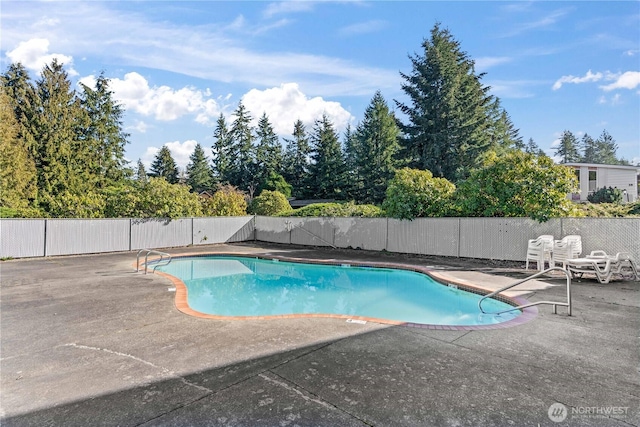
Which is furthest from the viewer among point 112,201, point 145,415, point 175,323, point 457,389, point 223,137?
point 223,137

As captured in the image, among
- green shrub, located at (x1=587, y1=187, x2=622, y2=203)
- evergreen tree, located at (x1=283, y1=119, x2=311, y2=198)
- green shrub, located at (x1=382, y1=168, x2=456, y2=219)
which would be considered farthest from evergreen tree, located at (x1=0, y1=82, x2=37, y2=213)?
green shrub, located at (x1=587, y1=187, x2=622, y2=203)

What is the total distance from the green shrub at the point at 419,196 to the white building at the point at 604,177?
59.2 ft

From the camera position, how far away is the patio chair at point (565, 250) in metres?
7.56

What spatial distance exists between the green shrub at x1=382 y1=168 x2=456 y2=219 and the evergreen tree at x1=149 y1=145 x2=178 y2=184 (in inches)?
1350

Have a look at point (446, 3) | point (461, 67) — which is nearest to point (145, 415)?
point (446, 3)

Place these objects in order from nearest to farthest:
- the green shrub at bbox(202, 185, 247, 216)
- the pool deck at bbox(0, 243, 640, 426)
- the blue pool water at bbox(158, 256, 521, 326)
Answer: the pool deck at bbox(0, 243, 640, 426), the blue pool water at bbox(158, 256, 521, 326), the green shrub at bbox(202, 185, 247, 216)

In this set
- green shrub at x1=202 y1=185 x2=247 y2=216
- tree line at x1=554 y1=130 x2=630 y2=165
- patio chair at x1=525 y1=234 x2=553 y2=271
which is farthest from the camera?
tree line at x1=554 y1=130 x2=630 y2=165

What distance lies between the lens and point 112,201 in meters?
14.8

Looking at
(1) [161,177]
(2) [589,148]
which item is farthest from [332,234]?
(2) [589,148]

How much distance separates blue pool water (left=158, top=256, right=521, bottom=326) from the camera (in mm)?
6184

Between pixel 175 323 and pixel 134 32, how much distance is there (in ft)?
23.5

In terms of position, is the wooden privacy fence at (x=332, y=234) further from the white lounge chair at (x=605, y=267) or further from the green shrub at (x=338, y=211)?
the white lounge chair at (x=605, y=267)

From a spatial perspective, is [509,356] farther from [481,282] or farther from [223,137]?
[223,137]

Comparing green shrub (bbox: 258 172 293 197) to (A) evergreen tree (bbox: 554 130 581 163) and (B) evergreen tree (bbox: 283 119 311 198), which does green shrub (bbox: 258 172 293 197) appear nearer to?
(B) evergreen tree (bbox: 283 119 311 198)
